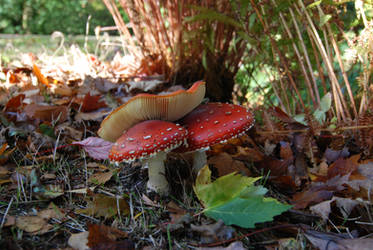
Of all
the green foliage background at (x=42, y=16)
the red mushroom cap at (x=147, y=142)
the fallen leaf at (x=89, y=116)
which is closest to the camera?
the red mushroom cap at (x=147, y=142)

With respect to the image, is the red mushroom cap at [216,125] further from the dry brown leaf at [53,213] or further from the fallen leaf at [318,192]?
the dry brown leaf at [53,213]

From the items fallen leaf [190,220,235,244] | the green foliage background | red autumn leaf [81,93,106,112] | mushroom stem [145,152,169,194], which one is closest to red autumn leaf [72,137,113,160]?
mushroom stem [145,152,169,194]

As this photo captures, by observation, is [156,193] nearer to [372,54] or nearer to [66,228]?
[66,228]

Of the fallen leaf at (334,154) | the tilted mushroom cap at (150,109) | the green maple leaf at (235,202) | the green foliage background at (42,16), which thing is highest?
the green foliage background at (42,16)

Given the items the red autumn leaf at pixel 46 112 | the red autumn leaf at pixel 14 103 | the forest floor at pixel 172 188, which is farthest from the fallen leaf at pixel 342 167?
the red autumn leaf at pixel 14 103

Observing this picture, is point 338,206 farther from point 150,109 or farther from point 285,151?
point 150,109

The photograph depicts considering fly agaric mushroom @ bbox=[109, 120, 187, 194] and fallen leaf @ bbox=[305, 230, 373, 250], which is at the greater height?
fly agaric mushroom @ bbox=[109, 120, 187, 194]

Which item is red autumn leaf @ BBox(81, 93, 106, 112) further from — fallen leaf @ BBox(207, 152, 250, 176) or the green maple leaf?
the green maple leaf
